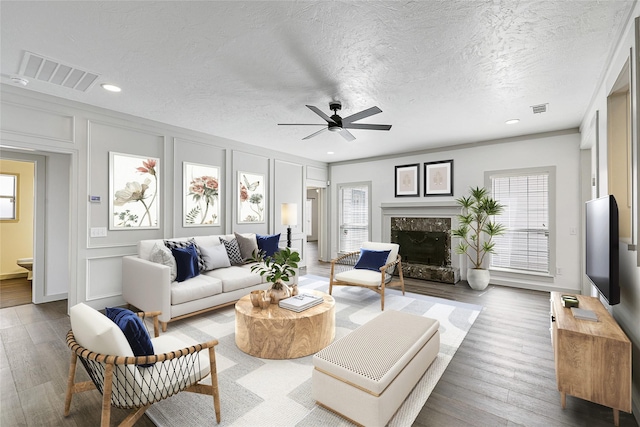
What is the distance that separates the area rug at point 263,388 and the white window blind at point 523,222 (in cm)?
225

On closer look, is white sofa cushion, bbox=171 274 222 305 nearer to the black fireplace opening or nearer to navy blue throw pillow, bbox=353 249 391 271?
navy blue throw pillow, bbox=353 249 391 271

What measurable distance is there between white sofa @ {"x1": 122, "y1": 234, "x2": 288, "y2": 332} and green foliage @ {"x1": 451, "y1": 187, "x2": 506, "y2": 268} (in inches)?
148

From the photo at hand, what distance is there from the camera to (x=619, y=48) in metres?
2.25

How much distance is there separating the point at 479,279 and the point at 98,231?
5.90 meters

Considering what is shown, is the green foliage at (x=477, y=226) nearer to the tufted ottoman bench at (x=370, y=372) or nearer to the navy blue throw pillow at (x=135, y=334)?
the tufted ottoman bench at (x=370, y=372)

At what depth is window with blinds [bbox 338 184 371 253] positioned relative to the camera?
23.9 ft

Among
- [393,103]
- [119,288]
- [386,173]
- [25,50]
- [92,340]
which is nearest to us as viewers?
[92,340]

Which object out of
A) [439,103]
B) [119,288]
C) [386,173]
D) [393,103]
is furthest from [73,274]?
[386,173]

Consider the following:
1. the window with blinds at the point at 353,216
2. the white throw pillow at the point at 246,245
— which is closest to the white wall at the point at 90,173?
the white throw pillow at the point at 246,245

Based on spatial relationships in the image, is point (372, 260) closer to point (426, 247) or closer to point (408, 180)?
point (426, 247)

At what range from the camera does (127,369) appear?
5.09 feet

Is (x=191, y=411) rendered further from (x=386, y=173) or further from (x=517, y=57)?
(x=386, y=173)

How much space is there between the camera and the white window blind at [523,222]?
5.00m

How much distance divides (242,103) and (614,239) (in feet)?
12.5
